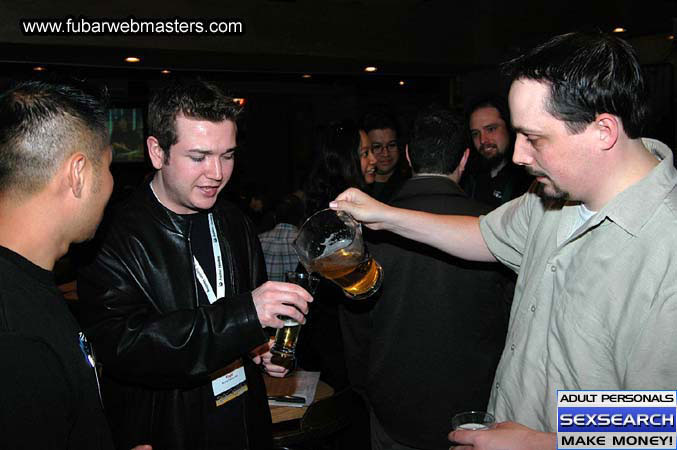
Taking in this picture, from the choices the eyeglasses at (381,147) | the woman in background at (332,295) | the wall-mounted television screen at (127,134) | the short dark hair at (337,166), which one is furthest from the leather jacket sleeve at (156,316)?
the wall-mounted television screen at (127,134)

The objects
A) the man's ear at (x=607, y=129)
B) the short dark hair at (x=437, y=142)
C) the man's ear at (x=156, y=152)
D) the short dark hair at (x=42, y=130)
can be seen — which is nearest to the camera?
the short dark hair at (x=42, y=130)

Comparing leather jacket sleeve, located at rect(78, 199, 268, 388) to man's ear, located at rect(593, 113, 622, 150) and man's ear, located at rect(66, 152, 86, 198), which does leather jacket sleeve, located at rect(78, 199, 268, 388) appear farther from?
man's ear, located at rect(593, 113, 622, 150)

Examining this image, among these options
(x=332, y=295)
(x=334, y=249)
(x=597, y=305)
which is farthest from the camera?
(x=332, y=295)

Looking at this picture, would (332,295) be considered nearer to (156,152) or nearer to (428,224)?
(428,224)

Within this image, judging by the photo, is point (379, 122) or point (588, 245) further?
point (379, 122)

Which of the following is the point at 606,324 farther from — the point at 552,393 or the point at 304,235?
the point at 304,235

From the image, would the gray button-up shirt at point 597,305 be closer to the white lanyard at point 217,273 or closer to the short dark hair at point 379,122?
the white lanyard at point 217,273

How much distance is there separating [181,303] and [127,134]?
30.8 feet

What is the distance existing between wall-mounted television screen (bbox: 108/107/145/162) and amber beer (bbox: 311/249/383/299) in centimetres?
932

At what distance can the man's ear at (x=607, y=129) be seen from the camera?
56.6 inches

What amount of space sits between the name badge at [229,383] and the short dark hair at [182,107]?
0.79 m

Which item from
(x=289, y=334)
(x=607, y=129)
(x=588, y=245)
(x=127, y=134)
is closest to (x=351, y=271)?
(x=289, y=334)

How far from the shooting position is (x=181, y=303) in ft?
6.64

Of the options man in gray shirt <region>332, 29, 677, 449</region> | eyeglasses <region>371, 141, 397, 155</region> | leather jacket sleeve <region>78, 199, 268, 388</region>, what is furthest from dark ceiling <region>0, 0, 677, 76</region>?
man in gray shirt <region>332, 29, 677, 449</region>
